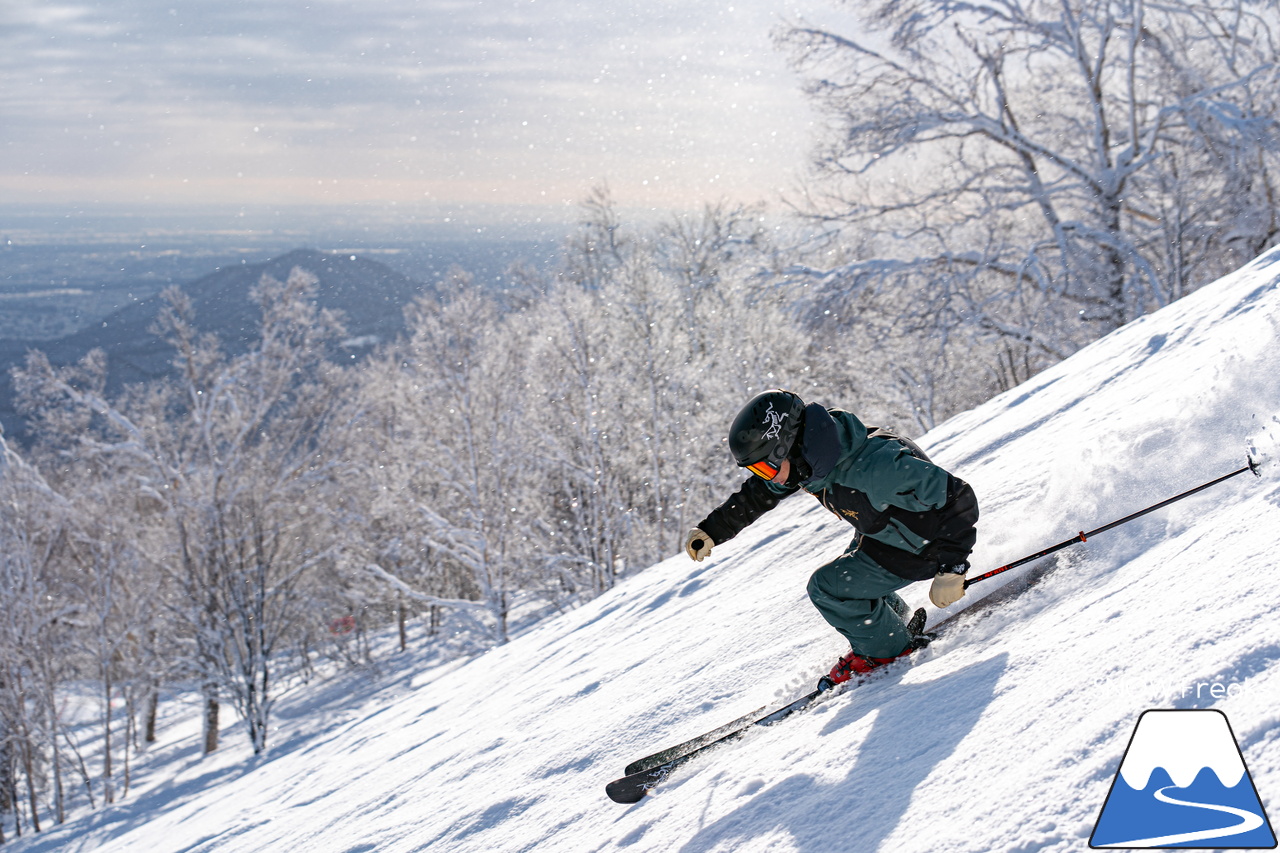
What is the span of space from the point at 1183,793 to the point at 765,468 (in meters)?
1.78

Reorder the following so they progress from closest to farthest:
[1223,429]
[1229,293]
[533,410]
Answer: [1223,429], [1229,293], [533,410]

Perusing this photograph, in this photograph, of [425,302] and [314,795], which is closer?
[314,795]

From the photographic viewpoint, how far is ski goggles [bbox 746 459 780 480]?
10.3ft

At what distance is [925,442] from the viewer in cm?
682

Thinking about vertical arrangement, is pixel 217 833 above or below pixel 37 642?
above

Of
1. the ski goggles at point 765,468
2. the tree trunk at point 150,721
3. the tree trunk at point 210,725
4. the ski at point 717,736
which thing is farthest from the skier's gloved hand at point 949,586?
the tree trunk at point 150,721

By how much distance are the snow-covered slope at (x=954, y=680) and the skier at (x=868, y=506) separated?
0.23m

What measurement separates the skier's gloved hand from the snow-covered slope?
21 centimetres

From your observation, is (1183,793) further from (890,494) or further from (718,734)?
(718,734)

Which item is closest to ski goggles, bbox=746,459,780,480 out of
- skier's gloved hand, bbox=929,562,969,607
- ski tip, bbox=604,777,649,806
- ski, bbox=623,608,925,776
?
skier's gloved hand, bbox=929,562,969,607

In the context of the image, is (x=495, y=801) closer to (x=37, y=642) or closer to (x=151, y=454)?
(x=151, y=454)

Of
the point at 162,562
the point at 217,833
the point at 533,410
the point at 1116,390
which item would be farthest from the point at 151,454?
the point at 1116,390

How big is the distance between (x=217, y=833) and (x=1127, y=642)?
5.97 metres

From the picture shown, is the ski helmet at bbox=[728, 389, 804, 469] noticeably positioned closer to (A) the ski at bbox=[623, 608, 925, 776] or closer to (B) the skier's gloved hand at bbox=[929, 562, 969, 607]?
(B) the skier's gloved hand at bbox=[929, 562, 969, 607]
